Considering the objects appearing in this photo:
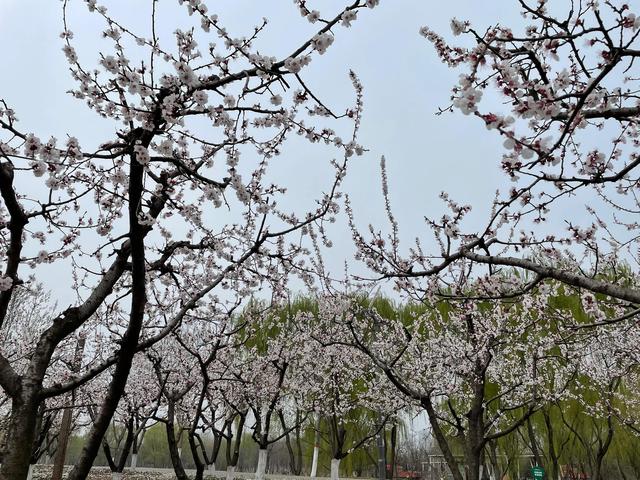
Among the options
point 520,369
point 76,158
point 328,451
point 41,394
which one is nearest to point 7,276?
point 41,394

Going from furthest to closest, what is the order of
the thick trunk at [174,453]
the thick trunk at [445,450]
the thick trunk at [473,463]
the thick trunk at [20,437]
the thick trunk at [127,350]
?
the thick trunk at [174,453] → the thick trunk at [473,463] → the thick trunk at [445,450] → the thick trunk at [127,350] → the thick trunk at [20,437]

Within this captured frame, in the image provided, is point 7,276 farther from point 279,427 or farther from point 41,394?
point 279,427

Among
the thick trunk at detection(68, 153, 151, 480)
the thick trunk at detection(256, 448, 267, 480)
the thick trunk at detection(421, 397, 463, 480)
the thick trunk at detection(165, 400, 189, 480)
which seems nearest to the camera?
the thick trunk at detection(68, 153, 151, 480)

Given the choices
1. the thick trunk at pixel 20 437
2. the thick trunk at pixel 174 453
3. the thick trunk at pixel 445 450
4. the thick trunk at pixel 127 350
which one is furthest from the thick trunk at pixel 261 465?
the thick trunk at pixel 20 437

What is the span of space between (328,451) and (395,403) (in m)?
13.4

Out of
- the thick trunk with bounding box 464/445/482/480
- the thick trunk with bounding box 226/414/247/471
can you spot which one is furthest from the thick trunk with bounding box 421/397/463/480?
the thick trunk with bounding box 226/414/247/471

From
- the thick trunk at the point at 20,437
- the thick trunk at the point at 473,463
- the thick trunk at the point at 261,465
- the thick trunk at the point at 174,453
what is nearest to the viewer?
the thick trunk at the point at 20,437

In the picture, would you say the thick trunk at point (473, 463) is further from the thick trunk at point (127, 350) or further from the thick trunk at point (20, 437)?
the thick trunk at point (20, 437)

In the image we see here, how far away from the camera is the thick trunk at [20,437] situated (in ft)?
9.75

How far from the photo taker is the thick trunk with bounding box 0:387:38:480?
297 cm

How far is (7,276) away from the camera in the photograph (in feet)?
11.2

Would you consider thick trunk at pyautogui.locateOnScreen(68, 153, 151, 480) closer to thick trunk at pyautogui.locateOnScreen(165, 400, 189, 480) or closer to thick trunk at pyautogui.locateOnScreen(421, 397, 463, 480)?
thick trunk at pyautogui.locateOnScreen(421, 397, 463, 480)

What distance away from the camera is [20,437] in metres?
3.05

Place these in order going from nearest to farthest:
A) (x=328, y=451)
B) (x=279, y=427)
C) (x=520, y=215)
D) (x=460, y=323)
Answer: (x=520, y=215) → (x=460, y=323) → (x=328, y=451) → (x=279, y=427)
